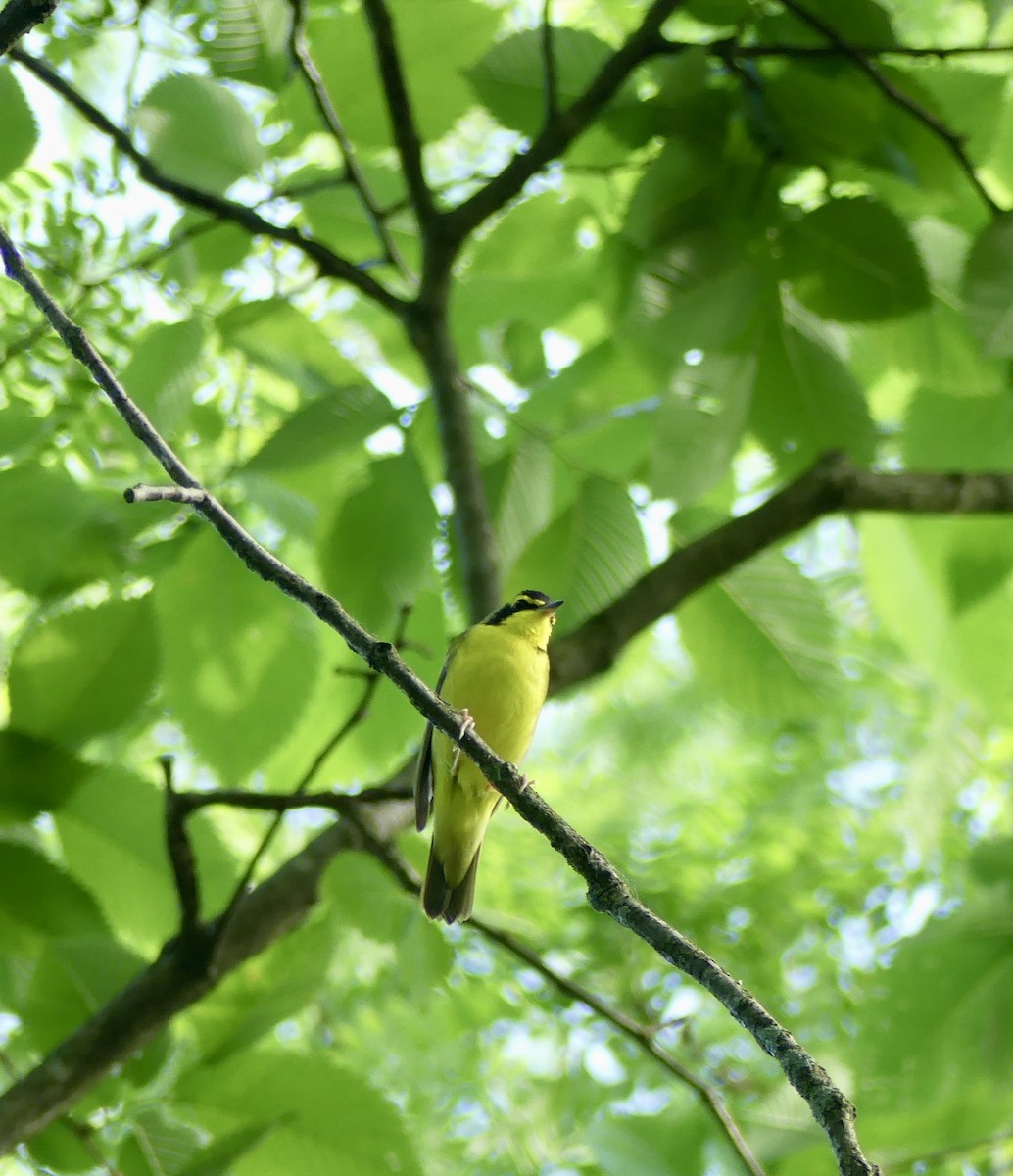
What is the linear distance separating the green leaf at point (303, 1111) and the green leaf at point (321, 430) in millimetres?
1392

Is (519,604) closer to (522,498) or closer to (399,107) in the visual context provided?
(522,498)

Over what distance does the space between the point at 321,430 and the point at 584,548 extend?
75 centimetres

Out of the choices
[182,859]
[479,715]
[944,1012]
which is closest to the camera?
[182,859]

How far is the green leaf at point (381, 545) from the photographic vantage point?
2.96m

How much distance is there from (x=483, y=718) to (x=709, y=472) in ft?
3.24

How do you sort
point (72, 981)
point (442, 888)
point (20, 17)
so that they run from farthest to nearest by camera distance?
point (442, 888)
point (72, 981)
point (20, 17)

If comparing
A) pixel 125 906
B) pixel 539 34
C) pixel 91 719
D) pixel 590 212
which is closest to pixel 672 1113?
pixel 125 906

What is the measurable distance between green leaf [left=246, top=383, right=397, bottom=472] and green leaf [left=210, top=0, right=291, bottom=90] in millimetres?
927

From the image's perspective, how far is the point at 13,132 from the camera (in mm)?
2684

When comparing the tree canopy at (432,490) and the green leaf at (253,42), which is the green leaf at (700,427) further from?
the green leaf at (253,42)

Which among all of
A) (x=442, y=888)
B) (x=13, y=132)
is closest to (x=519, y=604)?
(x=442, y=888)

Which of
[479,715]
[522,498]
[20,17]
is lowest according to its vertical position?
[20,17]

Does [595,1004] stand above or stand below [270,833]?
above

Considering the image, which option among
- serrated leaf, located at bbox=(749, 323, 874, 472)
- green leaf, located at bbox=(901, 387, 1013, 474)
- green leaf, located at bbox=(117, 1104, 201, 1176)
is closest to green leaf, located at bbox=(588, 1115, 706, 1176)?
green leaf, located at bbox=(117, 1104, 201, 1176)
